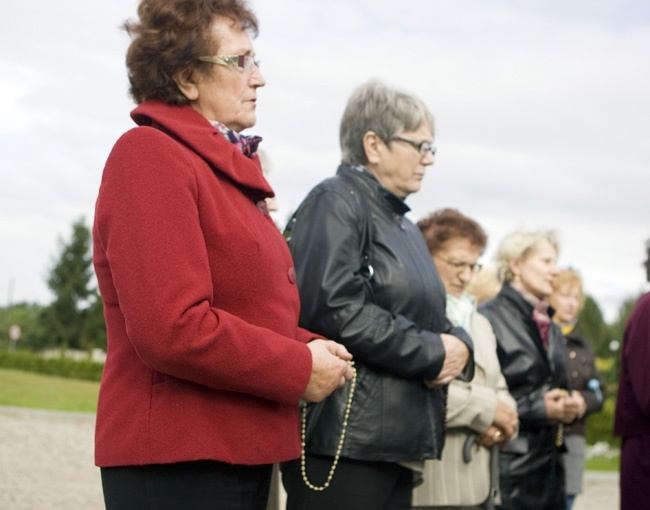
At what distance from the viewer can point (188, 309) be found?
264 centimetres

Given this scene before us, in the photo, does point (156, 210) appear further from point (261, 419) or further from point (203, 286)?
point (261, 419)

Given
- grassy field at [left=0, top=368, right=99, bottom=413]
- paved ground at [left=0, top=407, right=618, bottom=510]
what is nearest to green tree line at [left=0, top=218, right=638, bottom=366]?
grassy field at [left=0, top=368, right=99, bottom=413]

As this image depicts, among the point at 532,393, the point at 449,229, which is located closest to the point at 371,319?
the point at 449,229

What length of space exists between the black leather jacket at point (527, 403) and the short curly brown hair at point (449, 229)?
54cm

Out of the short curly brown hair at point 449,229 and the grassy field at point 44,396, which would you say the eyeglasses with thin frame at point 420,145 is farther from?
the grassy field at point 44,396

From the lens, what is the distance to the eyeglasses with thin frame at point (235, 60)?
3082 mm

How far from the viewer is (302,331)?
10.7 ft

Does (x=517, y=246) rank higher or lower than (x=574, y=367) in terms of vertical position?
higher

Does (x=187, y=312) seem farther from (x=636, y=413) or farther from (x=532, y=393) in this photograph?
(x=532, y=393)

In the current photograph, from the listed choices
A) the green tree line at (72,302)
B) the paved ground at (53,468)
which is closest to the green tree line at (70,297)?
the green tree line at (72,302)

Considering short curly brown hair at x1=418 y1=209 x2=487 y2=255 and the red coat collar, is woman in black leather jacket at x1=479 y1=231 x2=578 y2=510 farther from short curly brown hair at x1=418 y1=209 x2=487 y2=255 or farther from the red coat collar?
the red coat collar

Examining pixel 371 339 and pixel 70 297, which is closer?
pixel 371 339

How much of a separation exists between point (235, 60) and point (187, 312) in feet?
2.76

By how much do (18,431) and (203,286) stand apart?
13.2 m
